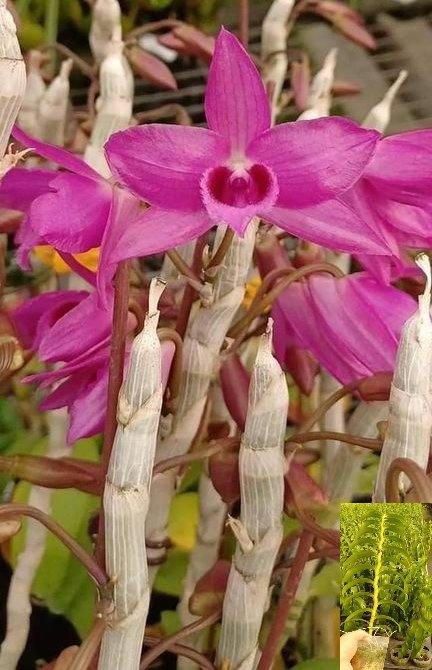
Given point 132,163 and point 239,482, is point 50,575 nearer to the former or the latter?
point 239,482

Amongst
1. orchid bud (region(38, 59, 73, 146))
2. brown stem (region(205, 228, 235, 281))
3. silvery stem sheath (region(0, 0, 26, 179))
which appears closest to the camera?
silvery stem sheath (region(0, 0, 26, 179))

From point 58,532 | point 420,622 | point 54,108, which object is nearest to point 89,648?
point 58,532

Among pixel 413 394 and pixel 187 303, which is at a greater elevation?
pixel 187 303

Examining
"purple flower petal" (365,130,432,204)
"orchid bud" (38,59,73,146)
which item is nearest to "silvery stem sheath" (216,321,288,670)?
"purple flower petal" (365,130,432,204)

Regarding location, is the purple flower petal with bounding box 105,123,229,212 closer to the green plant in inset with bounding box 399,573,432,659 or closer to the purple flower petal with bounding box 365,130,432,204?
the purple flower petal with bounding box 365,130,432,204

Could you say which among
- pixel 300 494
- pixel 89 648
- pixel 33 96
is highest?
pixel 33 96

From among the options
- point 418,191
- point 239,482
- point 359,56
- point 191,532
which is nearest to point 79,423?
point 239,482

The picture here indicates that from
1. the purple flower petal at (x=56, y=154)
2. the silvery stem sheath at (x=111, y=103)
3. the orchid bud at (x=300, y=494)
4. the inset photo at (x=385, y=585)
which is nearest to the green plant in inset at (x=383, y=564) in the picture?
the inset photo at (x=385, y=585)

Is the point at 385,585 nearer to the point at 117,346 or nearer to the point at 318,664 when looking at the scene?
the point at 117,346
